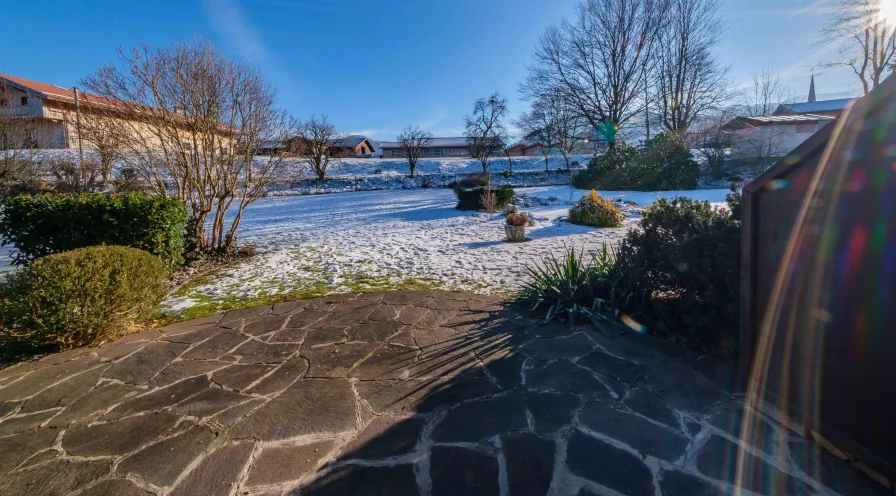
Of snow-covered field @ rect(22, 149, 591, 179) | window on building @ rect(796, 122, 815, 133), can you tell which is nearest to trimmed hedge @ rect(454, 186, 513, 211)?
snow-covered field @ rect(22, 149, 591, 179)

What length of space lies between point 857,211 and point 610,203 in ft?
29.2

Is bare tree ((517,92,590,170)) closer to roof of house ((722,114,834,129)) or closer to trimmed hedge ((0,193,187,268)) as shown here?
roof of house ((722,114,834,129))

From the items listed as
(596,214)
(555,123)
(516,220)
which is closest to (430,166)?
(555,123)

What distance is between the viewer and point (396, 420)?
2199 millimetres

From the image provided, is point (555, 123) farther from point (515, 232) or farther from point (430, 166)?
point (515, 232)

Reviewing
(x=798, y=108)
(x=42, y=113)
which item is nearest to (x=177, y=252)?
(x=42, y=113)

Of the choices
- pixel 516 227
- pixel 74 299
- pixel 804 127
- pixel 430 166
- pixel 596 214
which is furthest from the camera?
pixel 430 166

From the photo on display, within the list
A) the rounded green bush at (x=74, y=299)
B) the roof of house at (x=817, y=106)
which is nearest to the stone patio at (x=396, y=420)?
the rounded green bush at (x=74, y=299)

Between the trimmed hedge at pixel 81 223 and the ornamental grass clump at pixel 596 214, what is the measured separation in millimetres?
9105

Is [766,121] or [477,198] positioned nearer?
[477,198]

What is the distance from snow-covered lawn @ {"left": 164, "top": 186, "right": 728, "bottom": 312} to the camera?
521 cm

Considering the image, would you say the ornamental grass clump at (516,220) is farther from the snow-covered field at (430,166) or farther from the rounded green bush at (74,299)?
the snow-covered field at (430,166)

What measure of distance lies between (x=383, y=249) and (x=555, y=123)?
21.9 m

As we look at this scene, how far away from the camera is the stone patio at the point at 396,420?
175 centimetres
